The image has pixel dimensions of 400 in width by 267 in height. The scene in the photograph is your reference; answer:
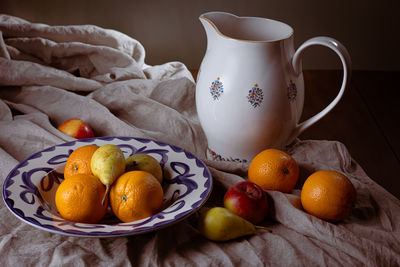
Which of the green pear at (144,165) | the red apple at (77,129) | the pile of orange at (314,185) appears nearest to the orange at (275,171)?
the pile of orange at (314,185)

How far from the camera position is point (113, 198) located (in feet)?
1.93

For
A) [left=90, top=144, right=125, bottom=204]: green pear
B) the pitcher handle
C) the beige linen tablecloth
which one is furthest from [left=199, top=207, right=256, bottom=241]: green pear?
the pitcher handle

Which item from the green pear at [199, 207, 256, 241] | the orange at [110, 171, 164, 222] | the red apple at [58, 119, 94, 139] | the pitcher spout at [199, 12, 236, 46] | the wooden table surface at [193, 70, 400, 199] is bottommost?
the red apple at [58, 119, 94, 139]

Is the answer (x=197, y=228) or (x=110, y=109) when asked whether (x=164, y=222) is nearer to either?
(x=197, y=228)

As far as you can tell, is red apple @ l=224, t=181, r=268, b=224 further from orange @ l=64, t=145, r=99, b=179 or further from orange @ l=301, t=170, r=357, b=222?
orange @ l=64, t=145, r=99, b=179

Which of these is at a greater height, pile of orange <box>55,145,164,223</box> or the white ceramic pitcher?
the white ceramic pitcher

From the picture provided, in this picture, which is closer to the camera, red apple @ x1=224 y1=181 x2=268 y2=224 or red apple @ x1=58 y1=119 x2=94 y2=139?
red apple @ x1=224 y1=181 x2=268 y2=224

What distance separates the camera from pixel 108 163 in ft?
1.94

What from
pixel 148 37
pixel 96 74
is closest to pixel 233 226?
pixel 96 74

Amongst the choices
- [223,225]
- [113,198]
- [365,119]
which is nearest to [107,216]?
[113,198]

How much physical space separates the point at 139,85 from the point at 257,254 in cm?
63

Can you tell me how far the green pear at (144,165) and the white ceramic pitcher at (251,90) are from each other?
163mm

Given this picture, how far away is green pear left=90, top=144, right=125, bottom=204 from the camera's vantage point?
586 millimetres

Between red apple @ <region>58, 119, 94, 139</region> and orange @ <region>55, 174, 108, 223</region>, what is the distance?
0.98 ft
